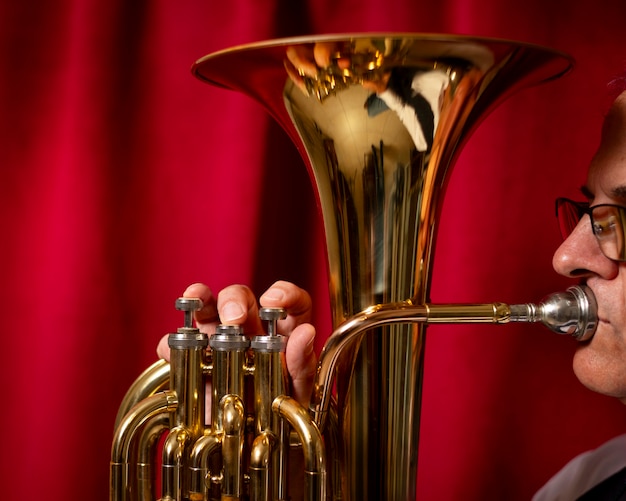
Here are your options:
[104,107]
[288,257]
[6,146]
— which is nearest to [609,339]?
[288,257]

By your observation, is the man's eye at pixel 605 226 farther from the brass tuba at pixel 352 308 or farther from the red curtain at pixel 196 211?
the red curtain at pixel 196 211

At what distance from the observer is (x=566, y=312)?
87 cm

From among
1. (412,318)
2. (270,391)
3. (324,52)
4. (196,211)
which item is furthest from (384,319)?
(196,211)

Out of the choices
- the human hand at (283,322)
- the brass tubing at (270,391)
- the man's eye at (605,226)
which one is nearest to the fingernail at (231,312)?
the human hand at (283,322)

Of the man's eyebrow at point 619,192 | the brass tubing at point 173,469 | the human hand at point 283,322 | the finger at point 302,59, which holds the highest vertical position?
the finger at point 302,59

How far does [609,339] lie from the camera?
91 centimetres

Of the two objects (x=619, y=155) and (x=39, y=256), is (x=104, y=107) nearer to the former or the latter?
(x=39, y=256)

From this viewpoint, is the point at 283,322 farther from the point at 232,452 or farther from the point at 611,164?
the point at 611,164

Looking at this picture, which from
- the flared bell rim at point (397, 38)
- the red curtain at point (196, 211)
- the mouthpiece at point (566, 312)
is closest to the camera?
the flared bell rim at point (397, 38)

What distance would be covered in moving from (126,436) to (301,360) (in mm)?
220

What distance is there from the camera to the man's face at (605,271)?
90 cm

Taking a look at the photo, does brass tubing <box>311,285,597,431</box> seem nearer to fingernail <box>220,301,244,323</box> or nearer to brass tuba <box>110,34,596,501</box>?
brass tuba <box>110,34,596,501</box>

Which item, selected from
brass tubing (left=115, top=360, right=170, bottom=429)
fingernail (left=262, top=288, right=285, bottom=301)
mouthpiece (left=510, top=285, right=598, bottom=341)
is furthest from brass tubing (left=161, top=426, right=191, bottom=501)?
mouthpiece (left=510, top=285, right=598, bottom=341)

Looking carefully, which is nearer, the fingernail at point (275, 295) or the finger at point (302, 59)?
the finger at point (302, 59)
